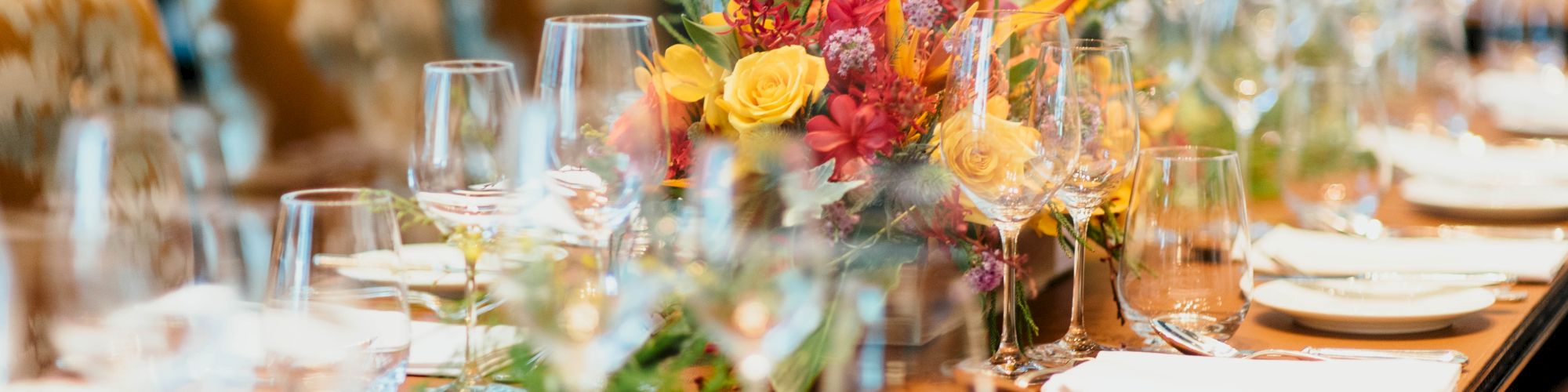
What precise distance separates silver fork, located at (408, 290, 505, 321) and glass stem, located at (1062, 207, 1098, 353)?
34cm

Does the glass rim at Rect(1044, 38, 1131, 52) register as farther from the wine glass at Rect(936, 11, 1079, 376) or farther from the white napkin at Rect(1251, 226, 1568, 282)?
the white napkin at Rect(1251, 226, 1568, 282)

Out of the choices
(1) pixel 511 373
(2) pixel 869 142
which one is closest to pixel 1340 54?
(2) pixel 869 142

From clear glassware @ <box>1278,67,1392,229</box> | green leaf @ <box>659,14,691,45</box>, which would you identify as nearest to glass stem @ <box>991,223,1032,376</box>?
green leaf @ <box>659,14,691,45</box>

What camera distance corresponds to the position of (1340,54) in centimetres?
148

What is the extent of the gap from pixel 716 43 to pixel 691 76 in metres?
0.02

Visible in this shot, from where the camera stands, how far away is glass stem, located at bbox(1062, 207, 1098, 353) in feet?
2.84

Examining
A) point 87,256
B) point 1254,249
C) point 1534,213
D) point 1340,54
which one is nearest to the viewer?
point 87,256

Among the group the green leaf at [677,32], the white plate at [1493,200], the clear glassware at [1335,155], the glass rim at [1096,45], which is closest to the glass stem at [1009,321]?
the glass rim at [1096,45]

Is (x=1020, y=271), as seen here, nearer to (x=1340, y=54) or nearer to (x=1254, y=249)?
(x=1254, y=249)

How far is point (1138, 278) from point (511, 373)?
16.5 inches

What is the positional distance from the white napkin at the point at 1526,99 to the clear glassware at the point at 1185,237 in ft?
4.07

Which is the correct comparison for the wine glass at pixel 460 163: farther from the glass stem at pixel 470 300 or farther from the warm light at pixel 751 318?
the warm light at pixel 751 318

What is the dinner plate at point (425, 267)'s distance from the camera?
61 cm

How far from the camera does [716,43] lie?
0.85 metres
